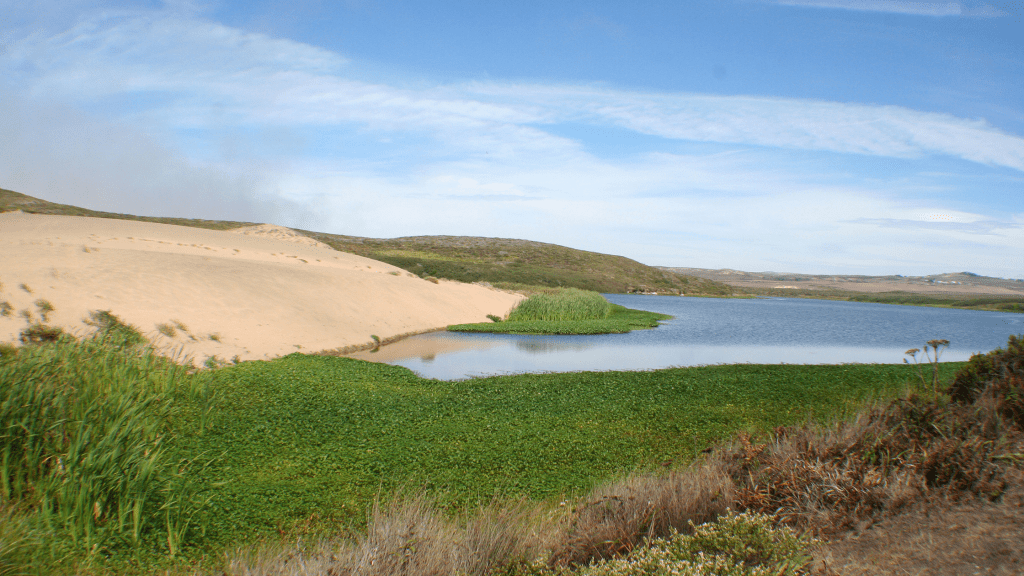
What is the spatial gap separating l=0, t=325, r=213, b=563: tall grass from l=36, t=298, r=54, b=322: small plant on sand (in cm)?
792

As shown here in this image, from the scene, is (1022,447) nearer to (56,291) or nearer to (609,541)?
(609,541)

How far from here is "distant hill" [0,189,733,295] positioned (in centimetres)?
6266

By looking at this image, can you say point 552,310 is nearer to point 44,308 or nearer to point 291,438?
point 44,308

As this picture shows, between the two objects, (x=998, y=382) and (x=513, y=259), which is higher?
(x=513, y=259)

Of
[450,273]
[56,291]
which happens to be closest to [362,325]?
[56,291]

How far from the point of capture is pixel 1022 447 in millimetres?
4559

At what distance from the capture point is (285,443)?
694cm

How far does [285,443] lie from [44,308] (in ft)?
30.7

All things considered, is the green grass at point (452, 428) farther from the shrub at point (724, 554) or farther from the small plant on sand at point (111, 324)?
the small plant on sand at point (111, 324)

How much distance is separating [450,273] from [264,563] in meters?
52.4

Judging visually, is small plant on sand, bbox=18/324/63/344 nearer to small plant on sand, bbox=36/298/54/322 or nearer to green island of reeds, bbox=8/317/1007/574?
small plant on sand, bbox=36/298/54/322

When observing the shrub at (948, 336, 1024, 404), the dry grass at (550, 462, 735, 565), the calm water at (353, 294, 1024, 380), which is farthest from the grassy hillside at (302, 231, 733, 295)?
the dry grass at (550, 462, 735, 565)

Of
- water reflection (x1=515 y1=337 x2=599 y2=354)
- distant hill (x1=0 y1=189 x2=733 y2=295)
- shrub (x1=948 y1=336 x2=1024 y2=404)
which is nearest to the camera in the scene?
shrub (x1=948 y1=336 x2=1024 y2=404)

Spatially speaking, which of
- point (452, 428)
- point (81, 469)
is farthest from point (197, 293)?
point (81, 469)
